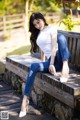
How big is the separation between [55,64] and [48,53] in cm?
23

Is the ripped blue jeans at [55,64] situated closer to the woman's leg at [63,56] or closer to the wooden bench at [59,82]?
the woman's leg at [63,56]

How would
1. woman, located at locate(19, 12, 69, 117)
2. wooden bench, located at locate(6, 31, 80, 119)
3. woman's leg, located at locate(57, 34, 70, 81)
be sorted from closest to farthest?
1. wooden bench, located at locate(6, 31, 80, 119)
2. woman's leg, located at locate(57, 34, 70, 81)
3. woman, located at locate(19, 12, 69, 117)

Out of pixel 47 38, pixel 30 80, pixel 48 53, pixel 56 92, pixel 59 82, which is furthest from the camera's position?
pixel 48 53

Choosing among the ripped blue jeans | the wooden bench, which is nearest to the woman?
the ripped blue jeans

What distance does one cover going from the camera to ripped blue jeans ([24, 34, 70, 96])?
4829mm

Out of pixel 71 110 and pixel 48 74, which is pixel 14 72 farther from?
pixel 71 110

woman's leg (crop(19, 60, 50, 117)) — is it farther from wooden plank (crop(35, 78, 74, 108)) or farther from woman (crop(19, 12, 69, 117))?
wooden plank (crop(35, 78, 74, 108))

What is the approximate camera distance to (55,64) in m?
5.07

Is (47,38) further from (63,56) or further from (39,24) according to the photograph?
(63,56)

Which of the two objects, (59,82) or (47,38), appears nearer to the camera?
(59,82)

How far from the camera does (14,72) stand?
6465 mm

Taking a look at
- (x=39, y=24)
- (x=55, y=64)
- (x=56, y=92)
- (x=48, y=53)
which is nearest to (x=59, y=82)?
(x=56, y=92)

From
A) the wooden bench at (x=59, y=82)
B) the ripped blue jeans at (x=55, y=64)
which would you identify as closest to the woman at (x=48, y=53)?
the ripped blue jeans at (x=55, y=64)

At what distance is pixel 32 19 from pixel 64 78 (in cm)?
106
